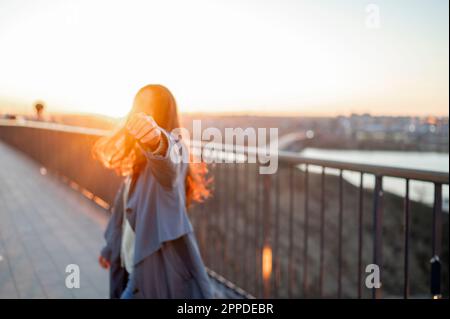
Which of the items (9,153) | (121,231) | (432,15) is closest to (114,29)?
(121,231)

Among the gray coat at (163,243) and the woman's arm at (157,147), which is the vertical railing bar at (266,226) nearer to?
the gray coat at (163,243)

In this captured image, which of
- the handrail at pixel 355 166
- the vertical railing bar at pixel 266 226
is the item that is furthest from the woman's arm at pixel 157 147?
the vertical railing bar at pixel 266 226

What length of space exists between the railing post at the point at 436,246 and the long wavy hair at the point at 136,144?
50.0 inches

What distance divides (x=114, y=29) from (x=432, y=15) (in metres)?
8.10

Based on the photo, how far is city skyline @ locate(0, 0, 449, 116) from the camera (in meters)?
5.07

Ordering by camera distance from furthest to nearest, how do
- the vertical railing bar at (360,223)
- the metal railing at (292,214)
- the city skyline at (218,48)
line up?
the city skyline at (218,48), the vertical railing bar at (360,223), the metal railing at (292,214)

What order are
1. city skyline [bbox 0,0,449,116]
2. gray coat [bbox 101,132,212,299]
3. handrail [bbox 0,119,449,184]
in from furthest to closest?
city skyline [bbox 0,0,449,116], gray coat [bbox 101,132,212,299], handrail [bbox 0,119,449,184]

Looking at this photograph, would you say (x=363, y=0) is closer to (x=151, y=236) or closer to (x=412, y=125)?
(x=412, y=125)

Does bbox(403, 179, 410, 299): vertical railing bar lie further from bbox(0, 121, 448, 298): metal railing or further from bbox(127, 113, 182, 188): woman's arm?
bbox(127, 113, 182, 188): woman's arm

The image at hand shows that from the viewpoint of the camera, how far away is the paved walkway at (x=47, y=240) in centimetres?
425

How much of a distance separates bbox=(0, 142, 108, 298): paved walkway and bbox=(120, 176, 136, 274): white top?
169 centimetres

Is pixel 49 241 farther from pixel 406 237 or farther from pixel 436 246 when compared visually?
pixel 436 246

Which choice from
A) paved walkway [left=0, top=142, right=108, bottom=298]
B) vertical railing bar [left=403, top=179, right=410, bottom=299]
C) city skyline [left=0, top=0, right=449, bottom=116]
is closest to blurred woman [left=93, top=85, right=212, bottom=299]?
city skyline [left=0, top=0, right=449, bottom=116]
